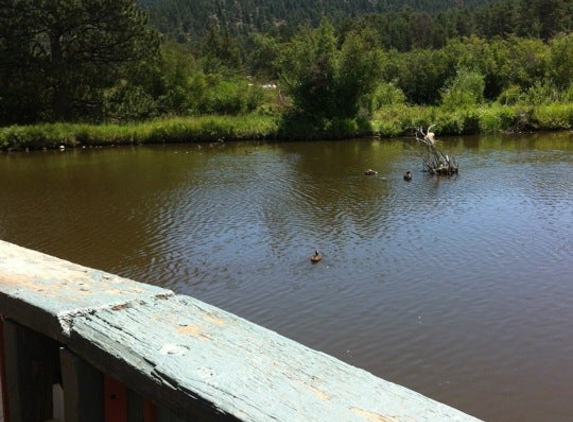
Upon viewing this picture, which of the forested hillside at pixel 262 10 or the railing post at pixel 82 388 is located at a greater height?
the forested hillside at pixel 262 10

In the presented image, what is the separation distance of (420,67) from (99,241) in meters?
38.2

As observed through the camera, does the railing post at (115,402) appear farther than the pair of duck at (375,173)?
No

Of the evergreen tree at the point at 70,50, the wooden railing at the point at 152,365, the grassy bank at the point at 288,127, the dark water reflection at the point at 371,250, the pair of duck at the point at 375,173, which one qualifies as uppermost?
the evergreen tree at the point at 70,50

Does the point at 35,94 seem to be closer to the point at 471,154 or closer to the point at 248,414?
the point at 471,154

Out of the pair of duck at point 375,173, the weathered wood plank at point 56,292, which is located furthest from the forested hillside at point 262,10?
the weathered wood plank at point 56,292

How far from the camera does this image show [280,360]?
159 cm

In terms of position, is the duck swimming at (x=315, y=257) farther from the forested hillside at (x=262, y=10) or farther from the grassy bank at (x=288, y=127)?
the forested hillside at (x=262, y=10)

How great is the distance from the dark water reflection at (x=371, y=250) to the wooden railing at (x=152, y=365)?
16.6ft

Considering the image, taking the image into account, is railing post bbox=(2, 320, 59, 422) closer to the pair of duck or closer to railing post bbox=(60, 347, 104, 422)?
railing post bbox=(60, 347, 104, 422)

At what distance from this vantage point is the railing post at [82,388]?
74.0 inches

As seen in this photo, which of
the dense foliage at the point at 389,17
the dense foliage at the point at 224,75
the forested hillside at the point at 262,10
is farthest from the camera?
the forested hillside at the point at 262,10

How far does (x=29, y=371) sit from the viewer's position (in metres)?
2.12

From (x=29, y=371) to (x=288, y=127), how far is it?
3253 centimetres

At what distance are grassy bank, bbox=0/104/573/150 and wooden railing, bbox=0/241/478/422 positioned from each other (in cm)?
3193
